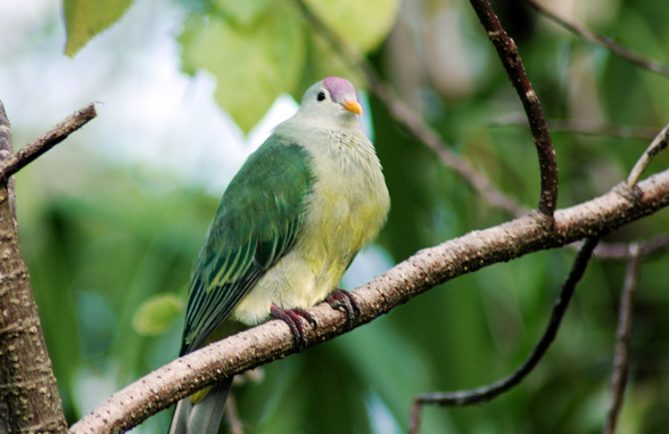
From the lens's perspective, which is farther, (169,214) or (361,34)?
(169,214)

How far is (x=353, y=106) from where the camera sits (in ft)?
8.12

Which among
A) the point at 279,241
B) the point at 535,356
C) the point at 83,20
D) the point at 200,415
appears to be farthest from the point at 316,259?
the point at 83,20

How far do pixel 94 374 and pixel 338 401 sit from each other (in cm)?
86

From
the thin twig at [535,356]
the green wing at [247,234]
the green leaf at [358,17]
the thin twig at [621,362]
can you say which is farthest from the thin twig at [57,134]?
the thin twig at [621,362]

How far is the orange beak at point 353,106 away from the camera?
2.46 metres

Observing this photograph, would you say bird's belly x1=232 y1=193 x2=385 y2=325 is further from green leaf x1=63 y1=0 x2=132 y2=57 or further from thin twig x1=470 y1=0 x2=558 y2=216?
green leaf x1=63 y1=0 x2=132 y2=57

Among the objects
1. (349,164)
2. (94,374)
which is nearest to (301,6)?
(349,164)

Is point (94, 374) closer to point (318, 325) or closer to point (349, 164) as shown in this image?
point (349, 164)

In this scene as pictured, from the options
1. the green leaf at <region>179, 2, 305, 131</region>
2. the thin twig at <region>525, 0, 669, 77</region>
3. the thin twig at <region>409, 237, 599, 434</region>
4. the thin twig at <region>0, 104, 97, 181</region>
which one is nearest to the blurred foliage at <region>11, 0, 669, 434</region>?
the thin twig at <region>409, 237, 599, 434</region>

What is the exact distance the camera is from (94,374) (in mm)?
3189

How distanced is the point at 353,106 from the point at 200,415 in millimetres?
900

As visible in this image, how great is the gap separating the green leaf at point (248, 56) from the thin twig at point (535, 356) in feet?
2.07

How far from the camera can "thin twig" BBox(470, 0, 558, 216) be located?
139cm

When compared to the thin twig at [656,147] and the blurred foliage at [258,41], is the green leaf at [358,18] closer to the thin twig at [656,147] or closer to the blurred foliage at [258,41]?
the blurred foliage at [258,41]
